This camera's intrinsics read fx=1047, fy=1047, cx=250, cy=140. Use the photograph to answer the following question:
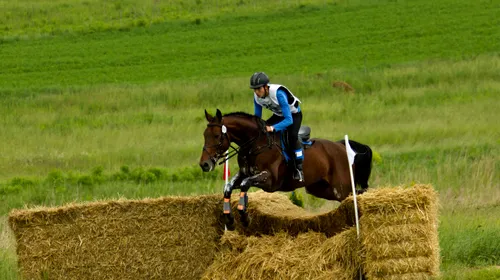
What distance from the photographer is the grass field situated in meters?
23.7

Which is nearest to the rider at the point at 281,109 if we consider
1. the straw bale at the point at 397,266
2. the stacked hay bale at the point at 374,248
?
the stacked hay bale at the point at 374,248

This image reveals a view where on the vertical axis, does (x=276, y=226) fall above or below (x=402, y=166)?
above

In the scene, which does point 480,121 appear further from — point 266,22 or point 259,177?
point 266,22

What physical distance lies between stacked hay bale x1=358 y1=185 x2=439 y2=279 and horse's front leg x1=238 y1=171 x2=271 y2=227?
1.93 m

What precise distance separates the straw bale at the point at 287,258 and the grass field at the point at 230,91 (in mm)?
1915

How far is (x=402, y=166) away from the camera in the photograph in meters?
25.9

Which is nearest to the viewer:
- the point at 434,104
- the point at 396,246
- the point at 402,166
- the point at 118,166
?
the point at 396,246

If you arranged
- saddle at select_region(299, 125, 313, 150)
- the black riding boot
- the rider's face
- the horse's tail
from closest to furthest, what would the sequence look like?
the rider's face < the black riding boot < saddle at select_region(299, 125, 313, 150) < the horse's tail

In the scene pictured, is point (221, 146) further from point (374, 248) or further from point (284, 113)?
point (374, 248)

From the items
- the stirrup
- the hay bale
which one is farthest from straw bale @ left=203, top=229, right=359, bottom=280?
the stirrup

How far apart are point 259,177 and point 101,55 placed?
3817cm

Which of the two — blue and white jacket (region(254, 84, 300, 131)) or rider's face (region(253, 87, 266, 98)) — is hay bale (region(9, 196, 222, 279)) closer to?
blue and white jacket (region(254, 84, 300, 131))

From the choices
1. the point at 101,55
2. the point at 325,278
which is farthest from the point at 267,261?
the point at 101,55

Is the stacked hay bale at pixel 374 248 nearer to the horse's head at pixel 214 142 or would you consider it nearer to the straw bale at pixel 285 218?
the straw bale at pixel 285 218
